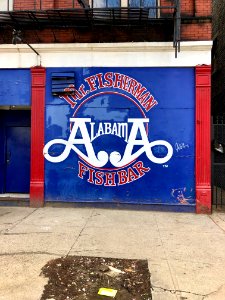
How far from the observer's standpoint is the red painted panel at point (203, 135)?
317 inches

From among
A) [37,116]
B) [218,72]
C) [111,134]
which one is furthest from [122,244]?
[218,72]

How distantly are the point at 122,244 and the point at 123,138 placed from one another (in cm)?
345

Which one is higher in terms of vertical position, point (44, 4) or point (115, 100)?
point (44, 4)

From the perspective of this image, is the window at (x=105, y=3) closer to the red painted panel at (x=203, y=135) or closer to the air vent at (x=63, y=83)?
the air vent at (x=63, y=83)

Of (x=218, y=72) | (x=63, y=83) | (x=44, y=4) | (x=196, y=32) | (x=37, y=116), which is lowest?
(x=37, y=116)

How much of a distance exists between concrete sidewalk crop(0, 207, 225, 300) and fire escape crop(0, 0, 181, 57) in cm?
440

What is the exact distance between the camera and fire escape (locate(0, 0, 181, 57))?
8.09 metres

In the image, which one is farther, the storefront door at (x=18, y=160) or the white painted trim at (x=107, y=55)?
the storefront door at (x=18, y=160)

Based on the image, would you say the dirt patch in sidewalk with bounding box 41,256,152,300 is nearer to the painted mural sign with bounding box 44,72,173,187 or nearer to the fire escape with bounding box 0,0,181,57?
the painted mural sign with bounding box 44,72,173,187

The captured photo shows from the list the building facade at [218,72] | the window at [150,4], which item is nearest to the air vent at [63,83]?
the window at [150,4]

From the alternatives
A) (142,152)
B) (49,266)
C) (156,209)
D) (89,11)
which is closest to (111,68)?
(89,11)

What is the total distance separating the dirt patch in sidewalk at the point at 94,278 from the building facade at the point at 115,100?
12.0 ft

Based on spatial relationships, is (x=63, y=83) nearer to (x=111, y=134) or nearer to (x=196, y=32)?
(x=111, y=134)

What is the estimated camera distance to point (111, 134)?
840 centimetres
